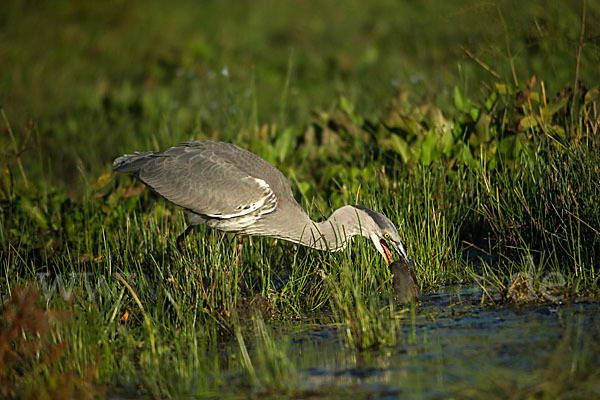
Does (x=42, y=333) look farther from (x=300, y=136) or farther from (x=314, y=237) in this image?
(x=300, y=136)

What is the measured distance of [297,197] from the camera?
7820 mm

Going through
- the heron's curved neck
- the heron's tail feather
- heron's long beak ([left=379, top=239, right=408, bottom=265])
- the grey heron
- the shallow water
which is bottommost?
the shallow water

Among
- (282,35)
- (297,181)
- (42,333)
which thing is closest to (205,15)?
(282,35)

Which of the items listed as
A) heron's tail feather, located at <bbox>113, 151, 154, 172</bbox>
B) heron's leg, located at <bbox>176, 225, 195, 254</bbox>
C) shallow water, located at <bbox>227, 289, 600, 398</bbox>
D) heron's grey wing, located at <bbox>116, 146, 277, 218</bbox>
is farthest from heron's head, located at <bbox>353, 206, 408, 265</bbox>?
heron's tail feather, located at <bbox>113, 151, 154, 172</bbox>

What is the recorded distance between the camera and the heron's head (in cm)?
576

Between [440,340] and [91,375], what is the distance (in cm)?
211

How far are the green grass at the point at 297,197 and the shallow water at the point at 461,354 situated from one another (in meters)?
0.12

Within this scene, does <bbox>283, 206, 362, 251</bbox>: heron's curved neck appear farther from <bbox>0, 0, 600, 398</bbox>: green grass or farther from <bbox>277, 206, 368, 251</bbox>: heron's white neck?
<bbox>0, 0, 600, 398</bbox>: green grass

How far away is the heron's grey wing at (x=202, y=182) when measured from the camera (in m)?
6.40

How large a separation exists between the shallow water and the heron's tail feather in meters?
2.63

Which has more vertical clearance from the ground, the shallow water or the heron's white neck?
the heron's white neck

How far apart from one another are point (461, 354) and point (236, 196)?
278 cm

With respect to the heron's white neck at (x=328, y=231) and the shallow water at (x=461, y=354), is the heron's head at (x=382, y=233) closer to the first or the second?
the heron's white neck at (x=328, y=231)

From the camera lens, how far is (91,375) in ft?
13.5
